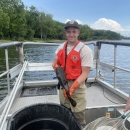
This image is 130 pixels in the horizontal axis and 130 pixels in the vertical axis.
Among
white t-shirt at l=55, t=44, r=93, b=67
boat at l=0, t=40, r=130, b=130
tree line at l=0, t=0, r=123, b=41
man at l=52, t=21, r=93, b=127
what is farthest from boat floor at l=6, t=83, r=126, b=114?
tree line at l=0, t=0, r=123, b=41

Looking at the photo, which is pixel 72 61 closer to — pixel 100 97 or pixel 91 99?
pixel 91 99

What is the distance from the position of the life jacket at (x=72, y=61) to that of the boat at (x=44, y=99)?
1.33ft

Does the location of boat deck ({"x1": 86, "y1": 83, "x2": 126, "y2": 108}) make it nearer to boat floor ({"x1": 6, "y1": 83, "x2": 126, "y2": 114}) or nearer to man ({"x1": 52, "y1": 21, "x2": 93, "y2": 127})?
boat floor ({"x1": 6, "y1": 83, "x2": 126, "y2": 114})

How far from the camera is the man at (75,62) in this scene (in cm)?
181

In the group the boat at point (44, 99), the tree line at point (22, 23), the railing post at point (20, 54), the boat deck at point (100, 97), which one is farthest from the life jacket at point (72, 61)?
the tree line at point (22, 23)

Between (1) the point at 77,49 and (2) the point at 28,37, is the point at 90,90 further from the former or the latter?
(2) the point at 28,37

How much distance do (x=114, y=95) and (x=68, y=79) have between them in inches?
66.0

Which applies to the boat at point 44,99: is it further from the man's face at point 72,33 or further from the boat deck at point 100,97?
the man's face at point 72,33

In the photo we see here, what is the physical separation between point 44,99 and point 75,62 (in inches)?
63.3

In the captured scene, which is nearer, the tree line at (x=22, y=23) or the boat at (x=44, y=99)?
the boat at (x=44, y=99)

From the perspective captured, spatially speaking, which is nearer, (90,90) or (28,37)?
(90,90)

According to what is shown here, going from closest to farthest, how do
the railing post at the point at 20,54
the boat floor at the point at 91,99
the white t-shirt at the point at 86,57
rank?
the white t-shirt at the point at 86,57 → the boat floor at the point at 91,99 → the railing post at the point at 20,54

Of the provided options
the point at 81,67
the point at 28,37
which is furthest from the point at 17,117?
the point at 28,37

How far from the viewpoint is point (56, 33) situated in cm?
7194
